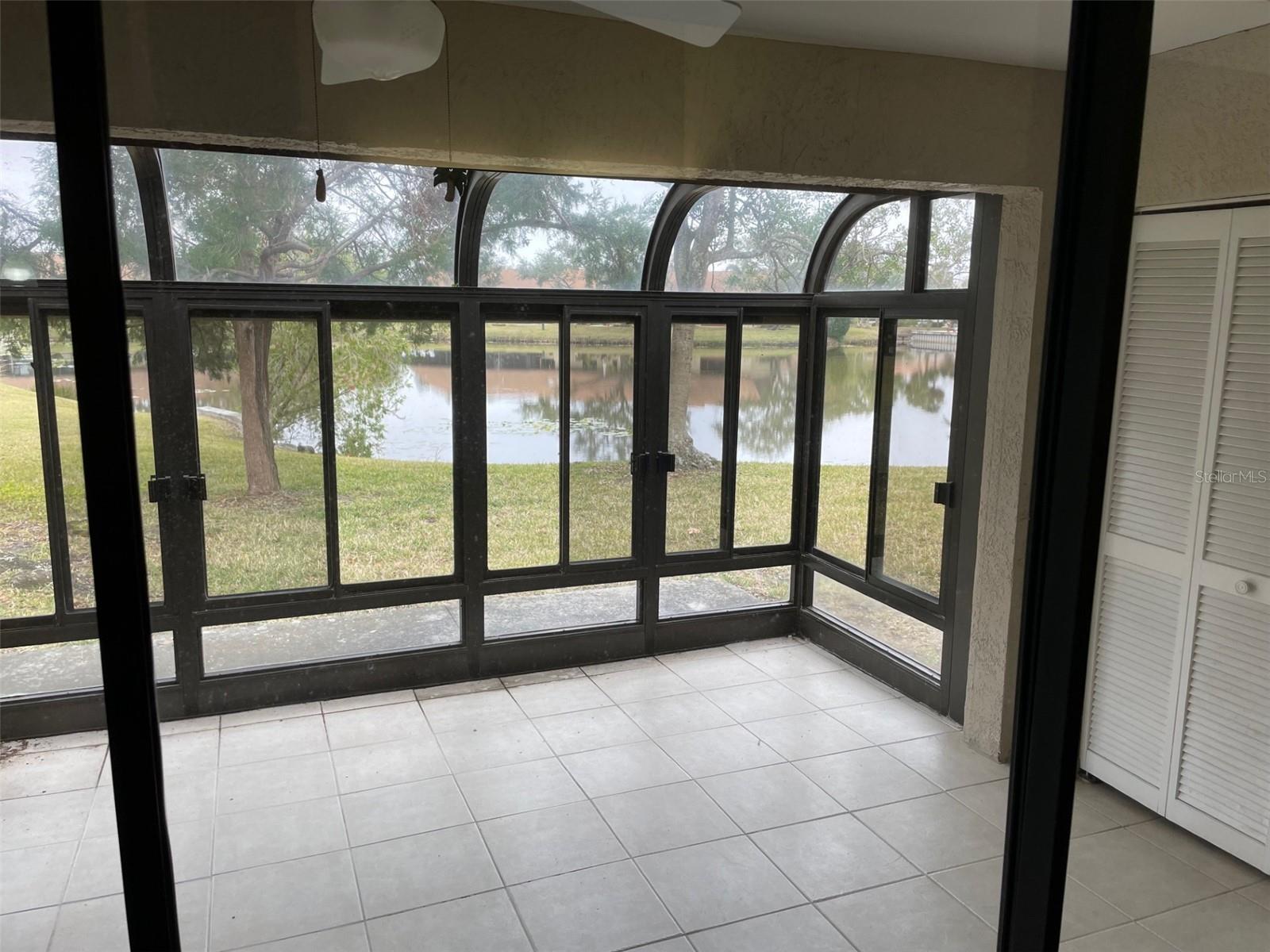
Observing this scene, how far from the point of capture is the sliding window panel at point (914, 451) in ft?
8.30

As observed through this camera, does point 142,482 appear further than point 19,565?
No

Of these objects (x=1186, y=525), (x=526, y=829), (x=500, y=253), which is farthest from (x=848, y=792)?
(x=500, y=253)

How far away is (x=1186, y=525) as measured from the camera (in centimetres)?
192

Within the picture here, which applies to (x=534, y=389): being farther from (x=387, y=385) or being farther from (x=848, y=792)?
(x=848, y=792)

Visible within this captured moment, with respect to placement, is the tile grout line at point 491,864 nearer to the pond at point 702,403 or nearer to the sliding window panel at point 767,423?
the pond at point 702,403

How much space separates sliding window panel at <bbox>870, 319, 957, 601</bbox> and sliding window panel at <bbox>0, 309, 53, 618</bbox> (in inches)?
84.1

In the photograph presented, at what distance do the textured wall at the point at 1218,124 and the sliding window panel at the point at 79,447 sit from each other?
158 cm

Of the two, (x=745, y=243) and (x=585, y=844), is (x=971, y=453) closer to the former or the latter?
(x=745, y=243)

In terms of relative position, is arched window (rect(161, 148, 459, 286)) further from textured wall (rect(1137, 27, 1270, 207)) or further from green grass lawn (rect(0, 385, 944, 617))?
textured wall (rect(1137, 27, 1270, 207))

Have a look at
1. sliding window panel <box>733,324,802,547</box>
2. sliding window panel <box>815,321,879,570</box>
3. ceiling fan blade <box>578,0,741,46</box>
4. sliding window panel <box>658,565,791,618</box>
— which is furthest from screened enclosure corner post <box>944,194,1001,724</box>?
ceiling fan blade <box>578,0,741,46</box>

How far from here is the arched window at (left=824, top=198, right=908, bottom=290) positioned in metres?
2.55

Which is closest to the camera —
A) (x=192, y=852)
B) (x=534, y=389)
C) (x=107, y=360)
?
(x=107, y=360)

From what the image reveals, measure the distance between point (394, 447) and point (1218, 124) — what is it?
181 centimetres

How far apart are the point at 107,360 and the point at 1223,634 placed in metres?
2.07
